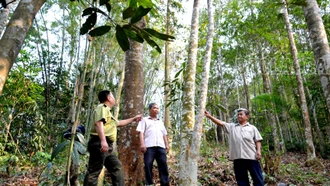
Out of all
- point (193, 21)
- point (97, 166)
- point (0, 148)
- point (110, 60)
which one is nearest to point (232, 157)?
point (97, 166)

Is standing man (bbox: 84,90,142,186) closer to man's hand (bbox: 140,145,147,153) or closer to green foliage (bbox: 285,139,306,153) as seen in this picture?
man's hand (bbox: 140,145,147,153)

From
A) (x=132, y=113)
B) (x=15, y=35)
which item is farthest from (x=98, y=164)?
(x=15, y=35)

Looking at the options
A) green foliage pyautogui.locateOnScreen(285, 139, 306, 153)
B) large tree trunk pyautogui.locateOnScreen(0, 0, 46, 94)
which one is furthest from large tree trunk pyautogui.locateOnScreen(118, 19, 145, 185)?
green foliage pyautogui.locateOnScreen(285, 139, 306, 153)

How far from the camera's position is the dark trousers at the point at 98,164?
2.46 m

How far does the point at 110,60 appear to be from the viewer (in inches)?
496

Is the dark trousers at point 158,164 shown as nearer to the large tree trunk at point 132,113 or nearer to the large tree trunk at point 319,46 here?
the large tree trunk at point 132,113

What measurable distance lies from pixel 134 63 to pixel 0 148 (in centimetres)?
A: 285

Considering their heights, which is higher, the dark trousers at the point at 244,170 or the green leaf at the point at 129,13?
the green leaf at the point at 129,13

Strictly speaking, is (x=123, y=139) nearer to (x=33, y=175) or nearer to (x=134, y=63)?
(x=134, y=63)

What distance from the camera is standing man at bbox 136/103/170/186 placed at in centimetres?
305

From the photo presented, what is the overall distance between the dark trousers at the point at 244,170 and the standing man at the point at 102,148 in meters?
1.42

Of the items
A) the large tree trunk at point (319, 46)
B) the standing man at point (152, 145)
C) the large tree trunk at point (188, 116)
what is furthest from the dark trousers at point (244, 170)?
the large tree trunk at point (319, 46)

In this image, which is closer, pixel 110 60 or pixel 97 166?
pixel 97 166

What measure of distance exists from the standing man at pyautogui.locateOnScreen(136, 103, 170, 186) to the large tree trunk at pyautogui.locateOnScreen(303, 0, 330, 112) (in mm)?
1956
